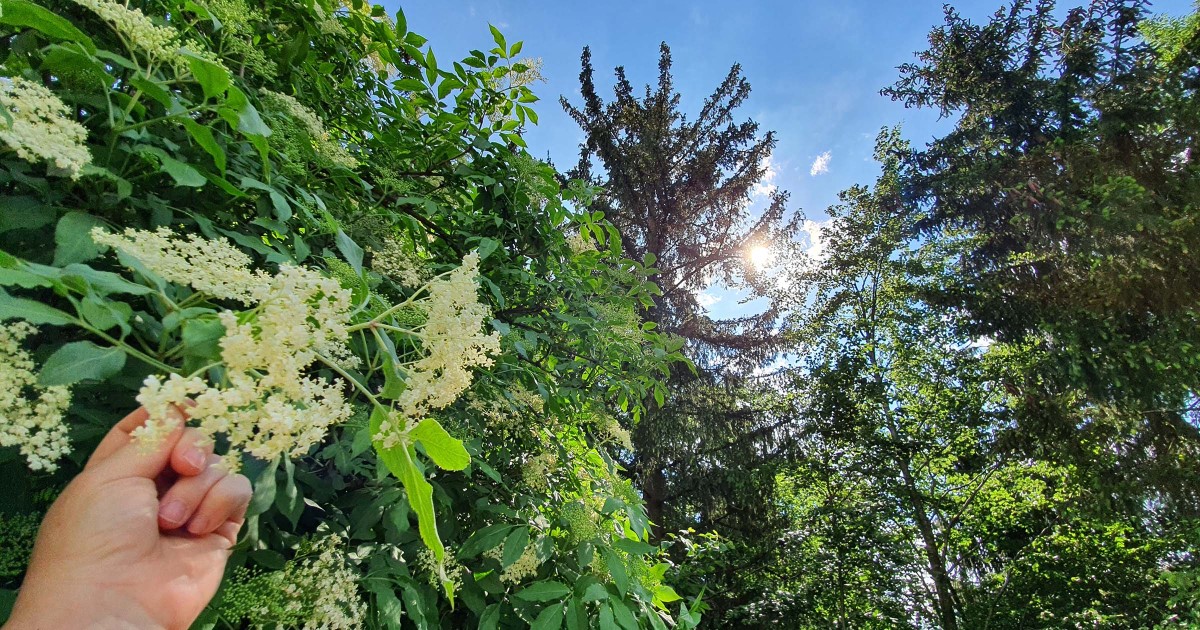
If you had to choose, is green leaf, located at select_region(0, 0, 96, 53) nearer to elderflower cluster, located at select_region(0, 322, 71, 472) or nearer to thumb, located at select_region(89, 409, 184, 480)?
elderflower cluster, located at select_region(0, 322, 71, 472)

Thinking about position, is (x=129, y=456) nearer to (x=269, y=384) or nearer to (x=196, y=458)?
(x=196, y=458)

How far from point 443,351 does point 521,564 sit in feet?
3.73

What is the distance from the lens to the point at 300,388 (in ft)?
2.27

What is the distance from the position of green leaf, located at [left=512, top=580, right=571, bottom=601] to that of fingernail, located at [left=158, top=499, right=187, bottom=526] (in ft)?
3.42

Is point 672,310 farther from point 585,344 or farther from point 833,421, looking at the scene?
point 585,344

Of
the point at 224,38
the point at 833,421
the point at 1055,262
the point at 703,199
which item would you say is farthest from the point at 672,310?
the point at 224,38

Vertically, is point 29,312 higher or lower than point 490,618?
higher

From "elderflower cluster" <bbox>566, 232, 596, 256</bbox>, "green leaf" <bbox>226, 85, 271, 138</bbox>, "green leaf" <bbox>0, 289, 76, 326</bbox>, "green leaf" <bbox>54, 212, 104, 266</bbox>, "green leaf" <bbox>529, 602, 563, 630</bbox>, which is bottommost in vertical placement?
"green leaf" <bbox>529, 602, 563, 630</bbox>

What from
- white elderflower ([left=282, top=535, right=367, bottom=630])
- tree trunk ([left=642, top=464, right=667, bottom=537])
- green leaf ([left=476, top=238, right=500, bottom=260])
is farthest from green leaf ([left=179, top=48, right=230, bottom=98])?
tree trunk ([left=642, top=464, right=667, bottom=537])

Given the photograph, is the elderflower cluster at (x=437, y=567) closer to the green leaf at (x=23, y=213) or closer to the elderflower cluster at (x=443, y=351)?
the elderflower cluster at (x=443, y=351)

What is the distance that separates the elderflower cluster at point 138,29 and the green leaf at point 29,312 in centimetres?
54

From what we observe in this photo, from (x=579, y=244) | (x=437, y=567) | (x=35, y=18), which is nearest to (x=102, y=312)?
(x=35, y=18)

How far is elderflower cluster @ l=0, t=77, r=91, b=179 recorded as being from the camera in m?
0.78

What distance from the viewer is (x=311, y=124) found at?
147 centimetres
